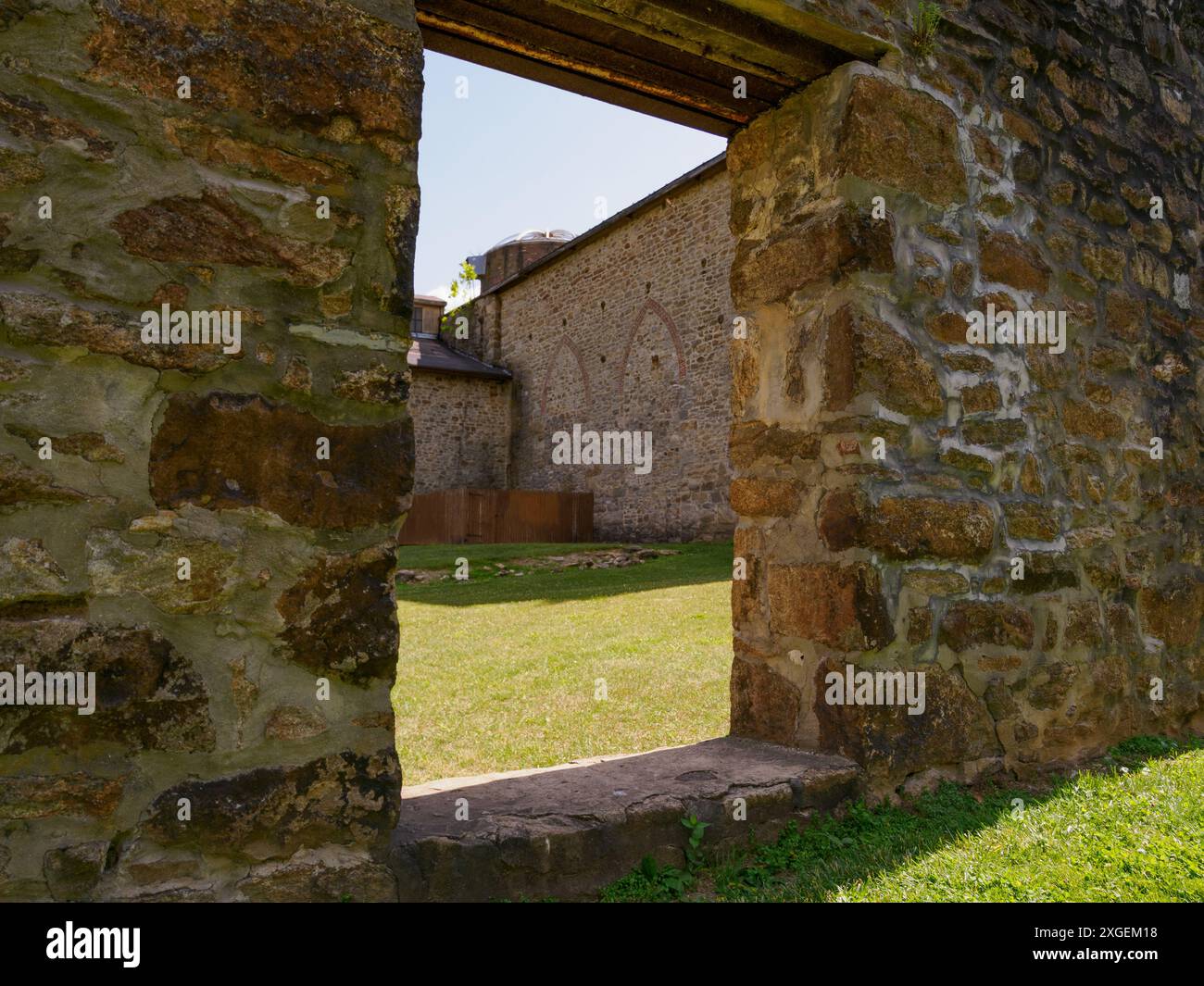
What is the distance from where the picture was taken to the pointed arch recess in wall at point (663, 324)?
53.4 ft

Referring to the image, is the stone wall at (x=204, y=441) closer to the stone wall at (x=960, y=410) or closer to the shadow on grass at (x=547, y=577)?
the stone wall at (x=960, y=410)

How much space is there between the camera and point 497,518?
58.8 feet

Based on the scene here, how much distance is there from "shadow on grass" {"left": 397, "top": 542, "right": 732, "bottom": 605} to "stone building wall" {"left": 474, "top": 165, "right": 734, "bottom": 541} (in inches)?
82.4

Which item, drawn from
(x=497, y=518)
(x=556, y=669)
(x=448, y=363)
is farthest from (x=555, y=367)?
(x=556, y=669)

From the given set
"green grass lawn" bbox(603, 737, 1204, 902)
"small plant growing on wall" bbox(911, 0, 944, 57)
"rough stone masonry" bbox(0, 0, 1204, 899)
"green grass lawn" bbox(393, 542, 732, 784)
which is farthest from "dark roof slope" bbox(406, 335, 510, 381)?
"green grass lawn" bbox(603, 737, 1204, 902)

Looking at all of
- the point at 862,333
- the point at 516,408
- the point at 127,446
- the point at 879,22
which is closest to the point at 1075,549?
the point at 862,333

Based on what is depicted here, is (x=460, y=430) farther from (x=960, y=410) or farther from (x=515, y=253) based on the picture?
(x=960, y=410)

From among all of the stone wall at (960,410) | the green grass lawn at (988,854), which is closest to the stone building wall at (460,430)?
the stone wall at (960,410)

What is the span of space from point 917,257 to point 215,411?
2338 mm

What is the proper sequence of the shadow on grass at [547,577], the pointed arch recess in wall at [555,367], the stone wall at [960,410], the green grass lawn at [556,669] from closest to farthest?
1. the stone wall at [960,410]
2. the green grass lawn at [556,669]
3. the shadow on grass at [547,577]
4. the pointed arch recess in wall at [555,367]

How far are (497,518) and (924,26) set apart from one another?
601 inches

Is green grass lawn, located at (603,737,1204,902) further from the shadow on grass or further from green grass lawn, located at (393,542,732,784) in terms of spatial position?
the shadow on grass

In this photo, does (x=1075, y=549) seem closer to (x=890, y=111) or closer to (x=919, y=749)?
(x=919, y=749)

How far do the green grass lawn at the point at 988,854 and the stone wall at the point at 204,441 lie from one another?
960 millimetres
